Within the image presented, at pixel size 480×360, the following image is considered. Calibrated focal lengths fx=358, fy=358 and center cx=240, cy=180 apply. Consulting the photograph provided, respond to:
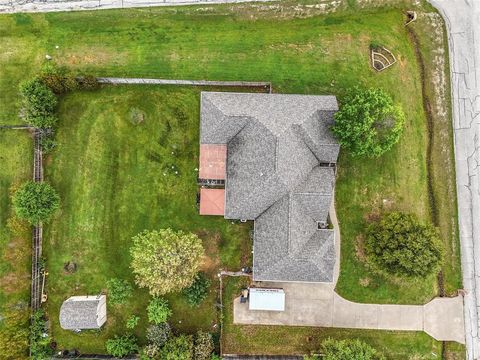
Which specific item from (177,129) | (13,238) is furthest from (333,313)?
(13,238)

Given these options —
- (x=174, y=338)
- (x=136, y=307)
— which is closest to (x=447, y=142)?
(x=174, y=338)

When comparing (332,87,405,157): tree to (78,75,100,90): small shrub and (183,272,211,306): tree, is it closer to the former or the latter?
(183,272,211,306): tree

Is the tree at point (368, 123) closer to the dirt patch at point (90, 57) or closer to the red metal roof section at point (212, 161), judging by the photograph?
the red metal roof section at point (212, 161)

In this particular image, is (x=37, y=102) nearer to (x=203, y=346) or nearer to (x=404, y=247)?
(x=203, y=346)

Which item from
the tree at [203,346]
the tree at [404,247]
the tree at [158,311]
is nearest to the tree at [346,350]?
the tree at [404,247]

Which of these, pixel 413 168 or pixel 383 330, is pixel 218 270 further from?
pixel 413 168

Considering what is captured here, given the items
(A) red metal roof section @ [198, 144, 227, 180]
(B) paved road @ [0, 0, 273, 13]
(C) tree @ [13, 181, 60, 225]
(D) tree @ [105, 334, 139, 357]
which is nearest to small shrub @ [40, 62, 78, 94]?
(B) paved road @ [0, 0, 273, 13]
